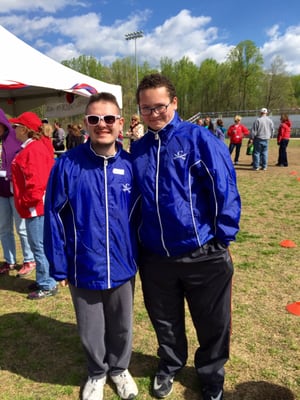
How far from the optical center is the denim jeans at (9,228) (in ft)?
12.7

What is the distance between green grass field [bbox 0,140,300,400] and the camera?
230cm

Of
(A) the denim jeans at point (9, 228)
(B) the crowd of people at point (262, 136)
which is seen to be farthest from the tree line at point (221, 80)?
(A) the denim jeans at point (9, 228)

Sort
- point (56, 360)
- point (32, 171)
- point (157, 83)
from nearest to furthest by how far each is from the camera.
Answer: point (157, 83) < point (56, 360) < point (32, 171)

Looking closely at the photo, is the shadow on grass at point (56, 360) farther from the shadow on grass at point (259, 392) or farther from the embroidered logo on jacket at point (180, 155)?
the embroidered logo on jacket at point (180, 155)

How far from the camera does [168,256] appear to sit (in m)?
1.92

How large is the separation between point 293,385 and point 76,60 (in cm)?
5596

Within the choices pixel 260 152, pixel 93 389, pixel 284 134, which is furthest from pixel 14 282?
pixel 284 134

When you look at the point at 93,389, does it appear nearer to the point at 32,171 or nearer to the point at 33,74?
the point at 32,171

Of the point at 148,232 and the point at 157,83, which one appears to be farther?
the point at 148,232

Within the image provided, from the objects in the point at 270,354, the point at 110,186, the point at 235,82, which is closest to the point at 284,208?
the point at 270,354

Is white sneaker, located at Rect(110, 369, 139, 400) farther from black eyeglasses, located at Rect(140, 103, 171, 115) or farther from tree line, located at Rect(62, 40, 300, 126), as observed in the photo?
tree line, located at Rect(62, 40, 300, 126)

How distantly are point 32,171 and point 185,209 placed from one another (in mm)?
1935

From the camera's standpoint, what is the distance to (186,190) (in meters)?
1.82

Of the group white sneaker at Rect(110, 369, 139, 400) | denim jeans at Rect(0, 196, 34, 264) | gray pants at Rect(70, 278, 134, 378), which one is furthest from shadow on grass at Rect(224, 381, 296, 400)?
denim jeans at Rect(0, 196, 34, 264)
